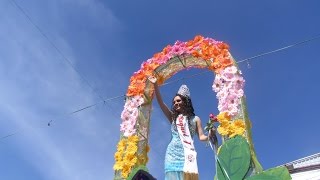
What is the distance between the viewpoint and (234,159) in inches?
213

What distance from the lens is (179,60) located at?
7434 mm

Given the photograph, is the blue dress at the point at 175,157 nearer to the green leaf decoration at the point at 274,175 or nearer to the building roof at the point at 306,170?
the green leaf decoration at the point at 274,175

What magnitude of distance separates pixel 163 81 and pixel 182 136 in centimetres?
173

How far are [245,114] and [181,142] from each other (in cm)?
105

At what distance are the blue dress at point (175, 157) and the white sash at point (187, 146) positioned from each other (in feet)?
0.21

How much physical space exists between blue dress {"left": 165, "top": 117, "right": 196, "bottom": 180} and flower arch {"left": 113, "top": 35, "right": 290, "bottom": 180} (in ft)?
1.96

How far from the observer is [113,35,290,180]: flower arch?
19.5ft

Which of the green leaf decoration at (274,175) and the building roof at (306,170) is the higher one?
the building roof at (306,170)

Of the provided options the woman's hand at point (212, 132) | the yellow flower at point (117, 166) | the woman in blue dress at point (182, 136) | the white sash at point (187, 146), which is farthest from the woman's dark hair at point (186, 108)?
the yellow flower at point (117, 166)

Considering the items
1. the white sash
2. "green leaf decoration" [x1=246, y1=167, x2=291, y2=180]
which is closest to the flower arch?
"green leaf decoration" [x1=246, y1=167, x2=291, y2=180]

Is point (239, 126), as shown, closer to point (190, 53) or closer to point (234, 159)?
point (234, 159)

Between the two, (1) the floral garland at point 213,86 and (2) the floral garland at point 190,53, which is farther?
(2) the floral garland at point 190,53

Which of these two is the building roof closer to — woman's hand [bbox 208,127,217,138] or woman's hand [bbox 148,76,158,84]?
woman's hand [bbox 208,127,217,138]

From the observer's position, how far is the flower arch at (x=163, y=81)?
19.5 feet
